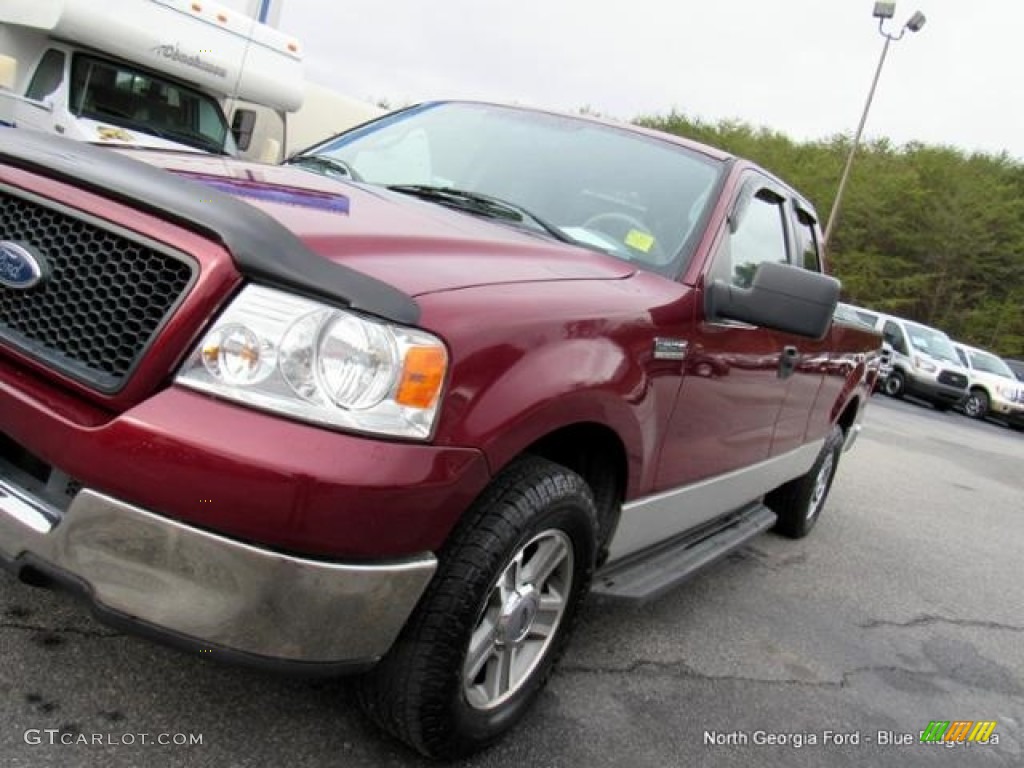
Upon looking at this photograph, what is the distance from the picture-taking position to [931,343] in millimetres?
20641

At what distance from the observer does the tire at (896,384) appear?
20109 mm

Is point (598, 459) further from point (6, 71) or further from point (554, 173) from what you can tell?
point (6, 71)

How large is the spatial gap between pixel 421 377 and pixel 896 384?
795 inches

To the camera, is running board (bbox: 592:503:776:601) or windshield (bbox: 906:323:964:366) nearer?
running board (bbox: 592:503:776:601)

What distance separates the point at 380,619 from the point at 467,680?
454mm

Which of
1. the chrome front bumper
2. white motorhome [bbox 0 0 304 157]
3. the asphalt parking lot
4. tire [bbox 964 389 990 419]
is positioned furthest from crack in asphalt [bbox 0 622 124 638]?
tire [bbox 964 389 990 419]

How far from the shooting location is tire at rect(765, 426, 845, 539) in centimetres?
530

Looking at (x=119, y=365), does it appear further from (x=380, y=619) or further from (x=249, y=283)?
(x=380, y=619)

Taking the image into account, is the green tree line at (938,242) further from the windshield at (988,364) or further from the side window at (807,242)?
the side window at (807,242)

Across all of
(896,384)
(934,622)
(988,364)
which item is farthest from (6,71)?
(988,364)

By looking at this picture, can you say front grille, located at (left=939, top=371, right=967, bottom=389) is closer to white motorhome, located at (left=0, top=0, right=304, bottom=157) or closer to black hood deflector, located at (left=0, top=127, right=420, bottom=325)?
Answer: white motorhome, located at (left=0, top=0, right=304, bottom=157)

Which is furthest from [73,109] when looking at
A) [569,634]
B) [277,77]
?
[569,634]

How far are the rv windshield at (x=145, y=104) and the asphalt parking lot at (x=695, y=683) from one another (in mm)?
6331

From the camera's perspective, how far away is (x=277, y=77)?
9891 millimetres
